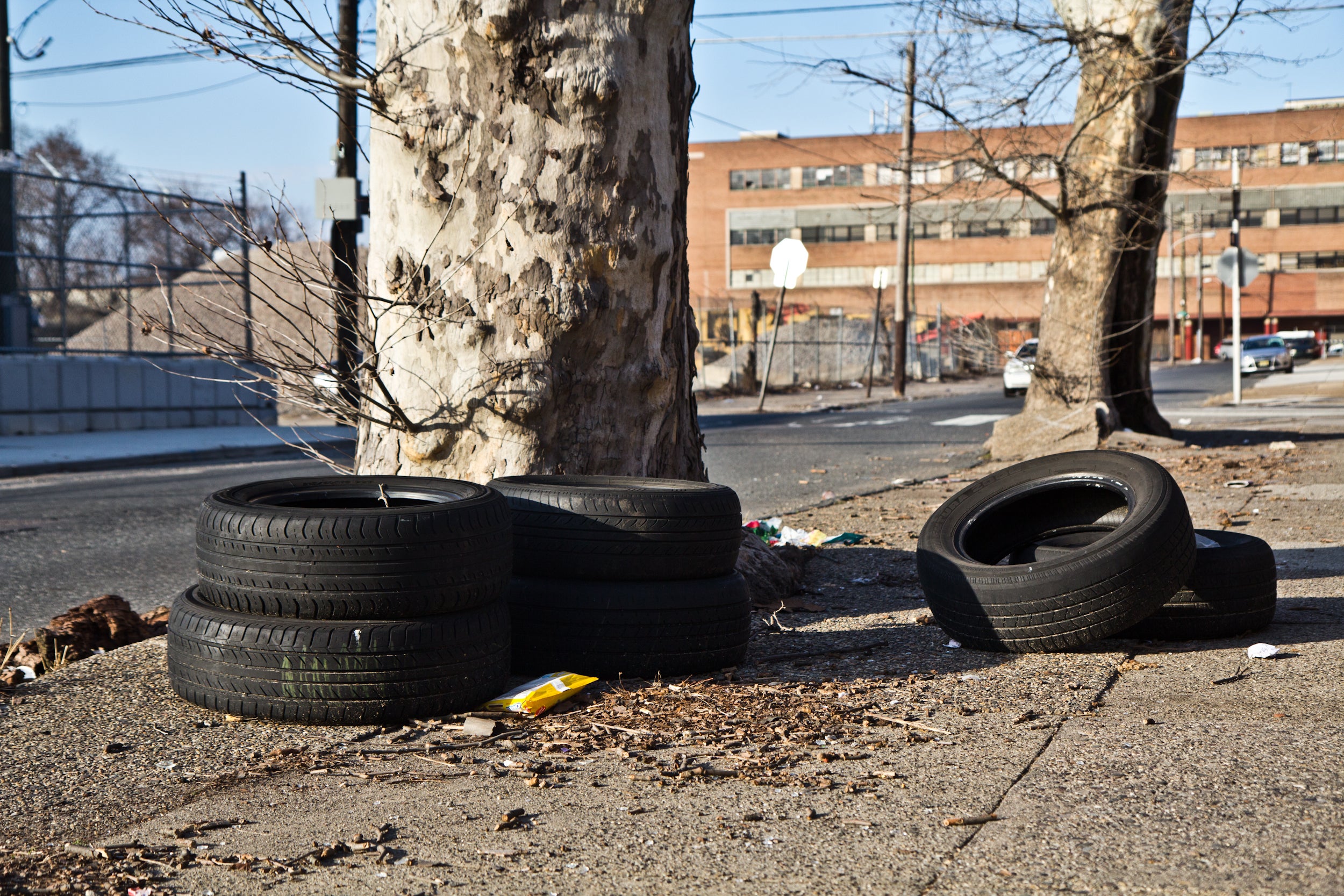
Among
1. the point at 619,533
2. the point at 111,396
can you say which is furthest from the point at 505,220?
the point at 111,396

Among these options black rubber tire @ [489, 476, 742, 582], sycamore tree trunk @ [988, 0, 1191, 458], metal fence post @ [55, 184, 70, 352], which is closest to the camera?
black rubber tire @ [489, 476, 742, 582]

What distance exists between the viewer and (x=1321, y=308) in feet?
254

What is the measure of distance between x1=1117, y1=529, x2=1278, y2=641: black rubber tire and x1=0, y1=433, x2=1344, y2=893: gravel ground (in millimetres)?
77

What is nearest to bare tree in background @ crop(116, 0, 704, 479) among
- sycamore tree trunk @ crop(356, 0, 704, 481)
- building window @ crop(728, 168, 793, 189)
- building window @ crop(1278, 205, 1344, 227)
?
sycamore tree trunk @ crop(356, 0, 704, 481)

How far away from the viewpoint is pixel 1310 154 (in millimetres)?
75188

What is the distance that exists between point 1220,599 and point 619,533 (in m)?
2.29

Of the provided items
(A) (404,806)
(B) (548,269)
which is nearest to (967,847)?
(A) (404,806)

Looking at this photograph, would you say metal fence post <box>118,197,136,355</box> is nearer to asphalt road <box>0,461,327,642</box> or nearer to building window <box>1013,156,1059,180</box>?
asphalt road <box>0,461,327,642</box>

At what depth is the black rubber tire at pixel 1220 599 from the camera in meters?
4.29

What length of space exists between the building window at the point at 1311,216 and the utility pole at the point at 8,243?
3130 inches

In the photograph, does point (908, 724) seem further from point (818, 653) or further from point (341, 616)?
point (341, 616)

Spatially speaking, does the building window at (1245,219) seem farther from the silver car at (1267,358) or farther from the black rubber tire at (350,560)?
the black rubber tire at (350,560)

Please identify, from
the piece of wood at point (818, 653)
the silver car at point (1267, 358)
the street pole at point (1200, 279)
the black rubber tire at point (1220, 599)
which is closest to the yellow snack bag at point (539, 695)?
the piece of wood at point (818, 653)

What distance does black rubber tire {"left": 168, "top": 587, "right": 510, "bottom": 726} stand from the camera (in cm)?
335
